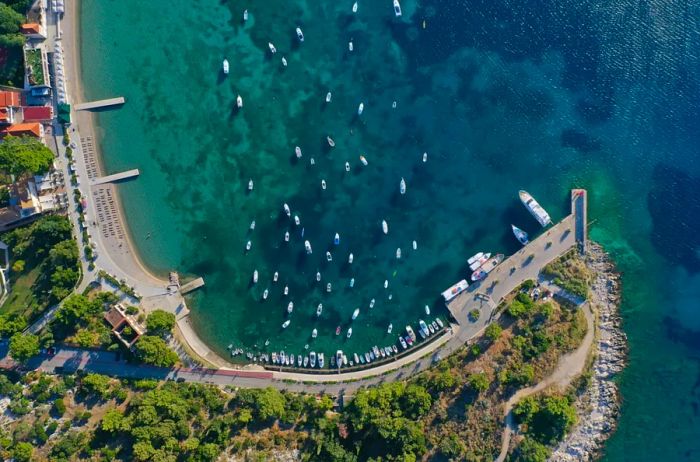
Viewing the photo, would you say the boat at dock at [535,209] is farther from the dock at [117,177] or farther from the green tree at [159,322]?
the dock at [117,177]

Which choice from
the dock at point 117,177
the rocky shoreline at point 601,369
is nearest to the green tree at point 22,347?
the dock at point 117,177

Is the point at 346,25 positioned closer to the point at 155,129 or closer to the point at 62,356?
the point at 155,129

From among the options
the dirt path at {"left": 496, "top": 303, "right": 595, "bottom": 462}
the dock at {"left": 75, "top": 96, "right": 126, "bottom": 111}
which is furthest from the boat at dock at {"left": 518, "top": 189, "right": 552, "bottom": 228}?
the dock at {"left": 75, "top": 96, "right": 126, "bottom": 111}

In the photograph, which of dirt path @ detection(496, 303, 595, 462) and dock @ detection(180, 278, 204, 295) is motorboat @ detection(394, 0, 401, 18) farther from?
dirt path @ detection(496, 303, 595, 462)

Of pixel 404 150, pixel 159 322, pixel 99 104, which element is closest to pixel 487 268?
pixel 404 150

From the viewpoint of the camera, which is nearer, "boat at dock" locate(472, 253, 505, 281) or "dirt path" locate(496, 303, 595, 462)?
"dirt path" locate(496, 303, 595, 462)

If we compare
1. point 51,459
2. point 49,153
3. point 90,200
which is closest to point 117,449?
point 51,459

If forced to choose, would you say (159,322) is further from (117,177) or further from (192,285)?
(117,177)
